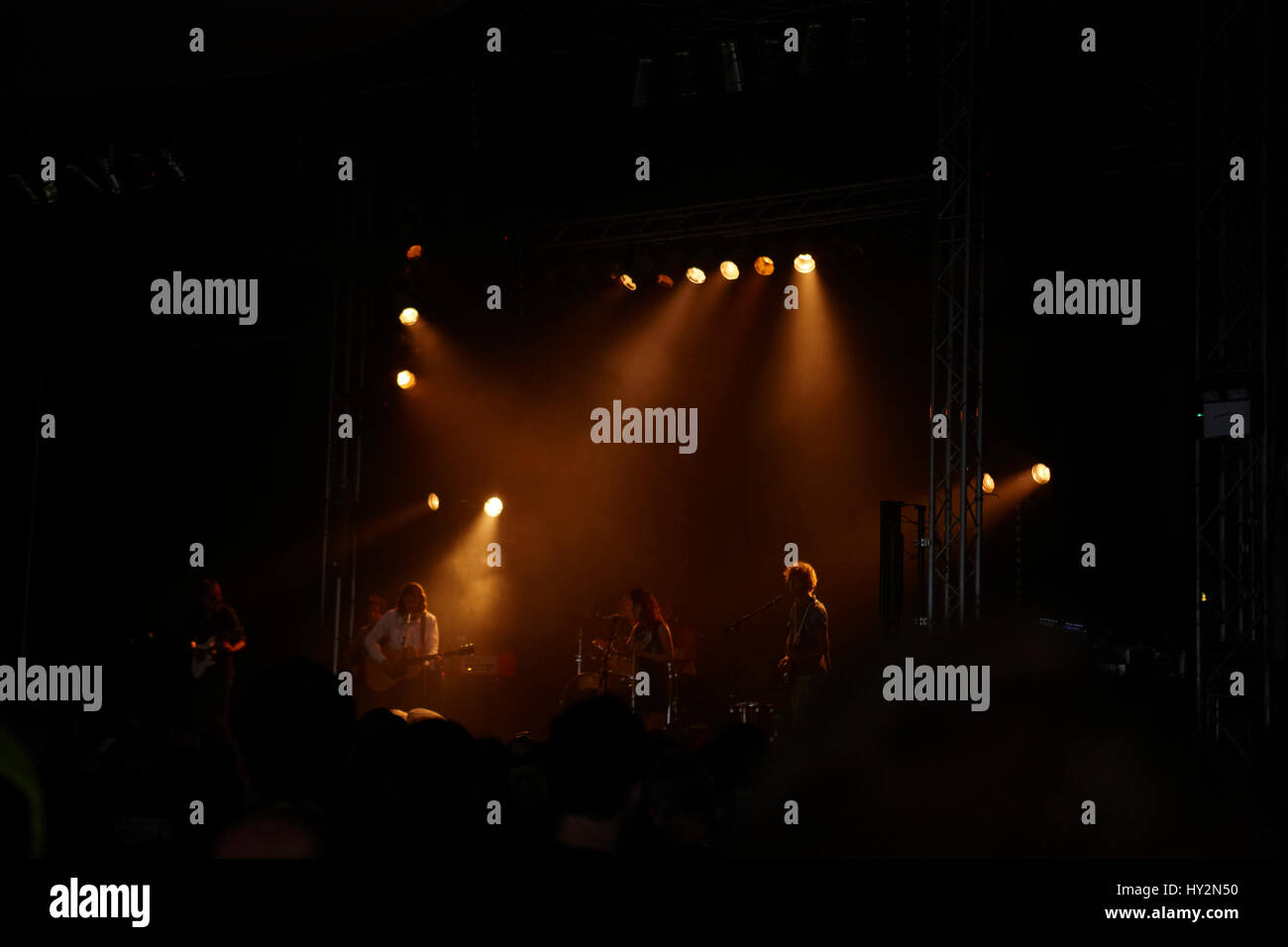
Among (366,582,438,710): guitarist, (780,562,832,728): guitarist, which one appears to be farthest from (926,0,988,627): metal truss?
(366,582,438,710): guitarist

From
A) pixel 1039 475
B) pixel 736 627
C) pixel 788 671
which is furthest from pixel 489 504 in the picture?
pixel 1039 475

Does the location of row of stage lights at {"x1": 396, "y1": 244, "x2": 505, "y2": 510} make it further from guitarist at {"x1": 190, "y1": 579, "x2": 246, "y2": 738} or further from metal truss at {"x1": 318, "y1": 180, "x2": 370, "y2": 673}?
guitarist at {"x1": 190, "y1": 579, "x2": 246, "y2": 738}

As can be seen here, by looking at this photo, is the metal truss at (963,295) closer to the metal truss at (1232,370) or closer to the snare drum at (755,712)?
the metal truss at (1232,370)

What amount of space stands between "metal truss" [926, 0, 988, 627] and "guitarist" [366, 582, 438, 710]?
168 inches

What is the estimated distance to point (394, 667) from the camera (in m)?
9.72

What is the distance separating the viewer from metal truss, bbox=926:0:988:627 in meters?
7.77

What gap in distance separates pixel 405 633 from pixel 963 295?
5255 mm

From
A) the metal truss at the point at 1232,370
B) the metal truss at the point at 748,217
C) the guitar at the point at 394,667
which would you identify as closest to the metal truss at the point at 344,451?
the guitar at the point at 394,667

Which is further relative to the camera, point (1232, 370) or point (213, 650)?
point (213, 650)

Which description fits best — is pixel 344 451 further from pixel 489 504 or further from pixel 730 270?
pixel 730 270
